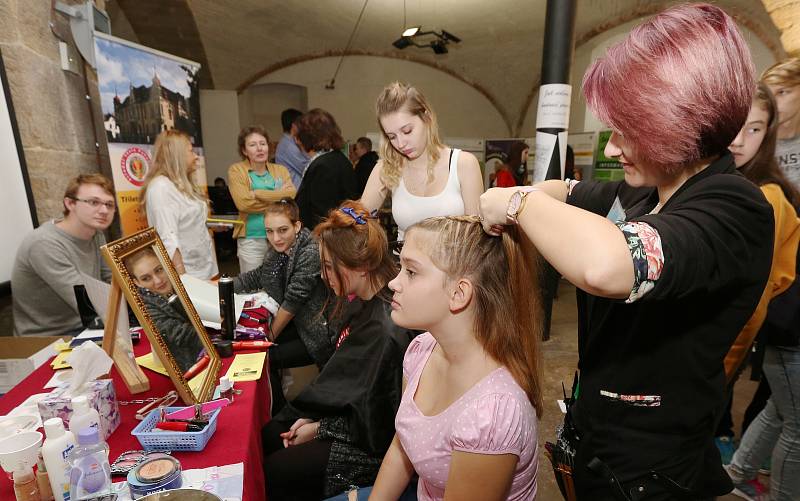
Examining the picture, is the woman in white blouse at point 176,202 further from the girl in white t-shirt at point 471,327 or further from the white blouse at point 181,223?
the girl in white t-shirt at point 471,327

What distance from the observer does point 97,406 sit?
1191 millimetres

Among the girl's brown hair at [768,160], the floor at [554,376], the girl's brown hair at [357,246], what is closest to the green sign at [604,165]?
the floor at [554,376]

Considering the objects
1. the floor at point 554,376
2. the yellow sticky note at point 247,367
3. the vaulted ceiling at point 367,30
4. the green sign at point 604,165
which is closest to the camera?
the yellow sticky note at point 247,367

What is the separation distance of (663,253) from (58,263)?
2603mm

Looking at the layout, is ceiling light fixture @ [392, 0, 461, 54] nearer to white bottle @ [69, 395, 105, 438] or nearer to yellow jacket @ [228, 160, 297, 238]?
yellow jacket @ [228, 160, 297, 238]

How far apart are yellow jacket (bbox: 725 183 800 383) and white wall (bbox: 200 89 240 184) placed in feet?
33.9

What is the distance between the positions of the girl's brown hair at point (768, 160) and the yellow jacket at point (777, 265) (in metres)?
0.06

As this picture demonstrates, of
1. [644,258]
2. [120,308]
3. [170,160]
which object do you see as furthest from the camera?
[170,160]

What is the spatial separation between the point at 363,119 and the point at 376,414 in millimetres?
10209

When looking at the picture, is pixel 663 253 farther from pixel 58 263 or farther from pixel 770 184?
pixel 58 263

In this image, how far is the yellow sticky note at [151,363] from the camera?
1607mm

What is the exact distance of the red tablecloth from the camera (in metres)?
1.12

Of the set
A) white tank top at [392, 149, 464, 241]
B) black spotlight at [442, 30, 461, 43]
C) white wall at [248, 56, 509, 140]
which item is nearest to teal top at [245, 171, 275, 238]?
white tank top at [392, 149, 464, 241]

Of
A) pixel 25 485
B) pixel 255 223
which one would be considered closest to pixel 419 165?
pixel 255 223
